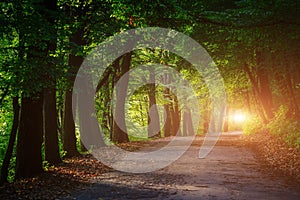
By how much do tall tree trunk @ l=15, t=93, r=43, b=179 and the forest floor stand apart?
607 mm

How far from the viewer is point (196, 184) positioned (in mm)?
10297

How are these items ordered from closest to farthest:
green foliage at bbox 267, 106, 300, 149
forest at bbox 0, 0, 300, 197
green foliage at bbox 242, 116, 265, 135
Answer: forest at bbox 0, 0, 300, 197 → green foliage at bbox 267, 106, 300, 149 → green foliage at bbox 242, 116, 265, 135

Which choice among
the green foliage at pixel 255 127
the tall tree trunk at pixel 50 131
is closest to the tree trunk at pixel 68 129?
the tall tree trunk at pixel 50 131

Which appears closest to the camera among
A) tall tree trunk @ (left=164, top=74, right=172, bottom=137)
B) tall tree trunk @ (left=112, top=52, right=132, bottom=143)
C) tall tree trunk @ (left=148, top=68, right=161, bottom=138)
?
tall tree trunk @ (left=112, top=52, right=132, bottom=143)

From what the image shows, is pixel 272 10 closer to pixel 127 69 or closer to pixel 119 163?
pixel 119 163

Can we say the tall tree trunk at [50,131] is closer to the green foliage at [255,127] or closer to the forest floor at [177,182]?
the forest floor at [177,182]

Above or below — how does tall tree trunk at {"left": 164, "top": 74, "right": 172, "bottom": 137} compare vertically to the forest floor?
above

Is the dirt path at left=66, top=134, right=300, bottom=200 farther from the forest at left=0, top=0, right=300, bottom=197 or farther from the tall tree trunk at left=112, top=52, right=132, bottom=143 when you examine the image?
the tall tree trunk at left=112, top=52, right=132, bottom=143

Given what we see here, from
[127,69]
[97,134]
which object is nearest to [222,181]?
[97,134]

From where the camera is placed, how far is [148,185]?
1038cm

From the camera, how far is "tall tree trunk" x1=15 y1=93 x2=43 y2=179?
12289 mm

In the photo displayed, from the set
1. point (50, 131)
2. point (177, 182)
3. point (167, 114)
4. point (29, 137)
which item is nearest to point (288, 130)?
point (177, 182)

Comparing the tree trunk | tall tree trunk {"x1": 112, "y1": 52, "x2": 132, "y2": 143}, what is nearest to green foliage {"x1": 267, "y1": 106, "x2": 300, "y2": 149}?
tall tree trunk {"x1": 112, "y1": 52, "x2": 132, "y2": 143}

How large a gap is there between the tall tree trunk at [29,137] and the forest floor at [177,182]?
23.9 inches
